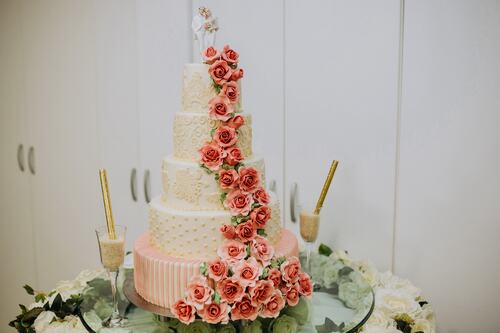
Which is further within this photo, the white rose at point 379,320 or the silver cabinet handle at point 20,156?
the silver cabinet handle at point 20,156

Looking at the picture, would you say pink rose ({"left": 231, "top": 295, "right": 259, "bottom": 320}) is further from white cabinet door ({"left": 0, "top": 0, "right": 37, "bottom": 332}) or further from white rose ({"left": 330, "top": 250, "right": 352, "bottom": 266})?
white cabinet door ({"left": 0, "top": 0, "right": 37, "bottom": 332})

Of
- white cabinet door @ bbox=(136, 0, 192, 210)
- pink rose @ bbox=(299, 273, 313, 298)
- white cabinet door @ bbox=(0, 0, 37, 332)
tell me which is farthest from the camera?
white cabinet door @ bbox=(0, 0, 37, 332)

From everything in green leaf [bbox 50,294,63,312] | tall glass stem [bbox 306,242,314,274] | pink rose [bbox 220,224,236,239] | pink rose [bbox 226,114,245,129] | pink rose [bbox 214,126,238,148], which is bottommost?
green leaf [bbox 50,294,63,312]

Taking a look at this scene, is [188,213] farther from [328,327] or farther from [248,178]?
[328,327]

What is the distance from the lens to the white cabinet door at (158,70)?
226cm

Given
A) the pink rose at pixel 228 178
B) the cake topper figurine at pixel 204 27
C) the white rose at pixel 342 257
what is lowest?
the white rose at pixel 342 257

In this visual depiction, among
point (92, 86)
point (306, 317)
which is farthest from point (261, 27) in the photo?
point (306, 317)

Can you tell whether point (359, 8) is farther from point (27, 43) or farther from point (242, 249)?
point (27, 43)

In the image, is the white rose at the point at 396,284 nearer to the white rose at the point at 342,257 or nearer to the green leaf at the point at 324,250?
the white rose at the point at 342,257

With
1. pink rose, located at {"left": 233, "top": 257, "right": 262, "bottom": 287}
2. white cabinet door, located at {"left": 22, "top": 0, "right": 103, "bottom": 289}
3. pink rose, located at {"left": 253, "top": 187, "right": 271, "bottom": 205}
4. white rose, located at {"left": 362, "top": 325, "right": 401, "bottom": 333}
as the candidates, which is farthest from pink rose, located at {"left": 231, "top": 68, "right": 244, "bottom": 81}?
white cabinet door, located at {"left": 22, "top": 0, "right": 103, "bottom": 289}

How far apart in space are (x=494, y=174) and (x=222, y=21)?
1.29 metres

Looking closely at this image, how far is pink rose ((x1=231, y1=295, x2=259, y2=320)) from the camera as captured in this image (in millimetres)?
1251

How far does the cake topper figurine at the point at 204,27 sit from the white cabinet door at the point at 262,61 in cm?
55

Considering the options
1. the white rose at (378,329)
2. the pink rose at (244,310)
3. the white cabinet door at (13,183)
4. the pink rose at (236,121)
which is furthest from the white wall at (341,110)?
the pink rose at (244,310)
